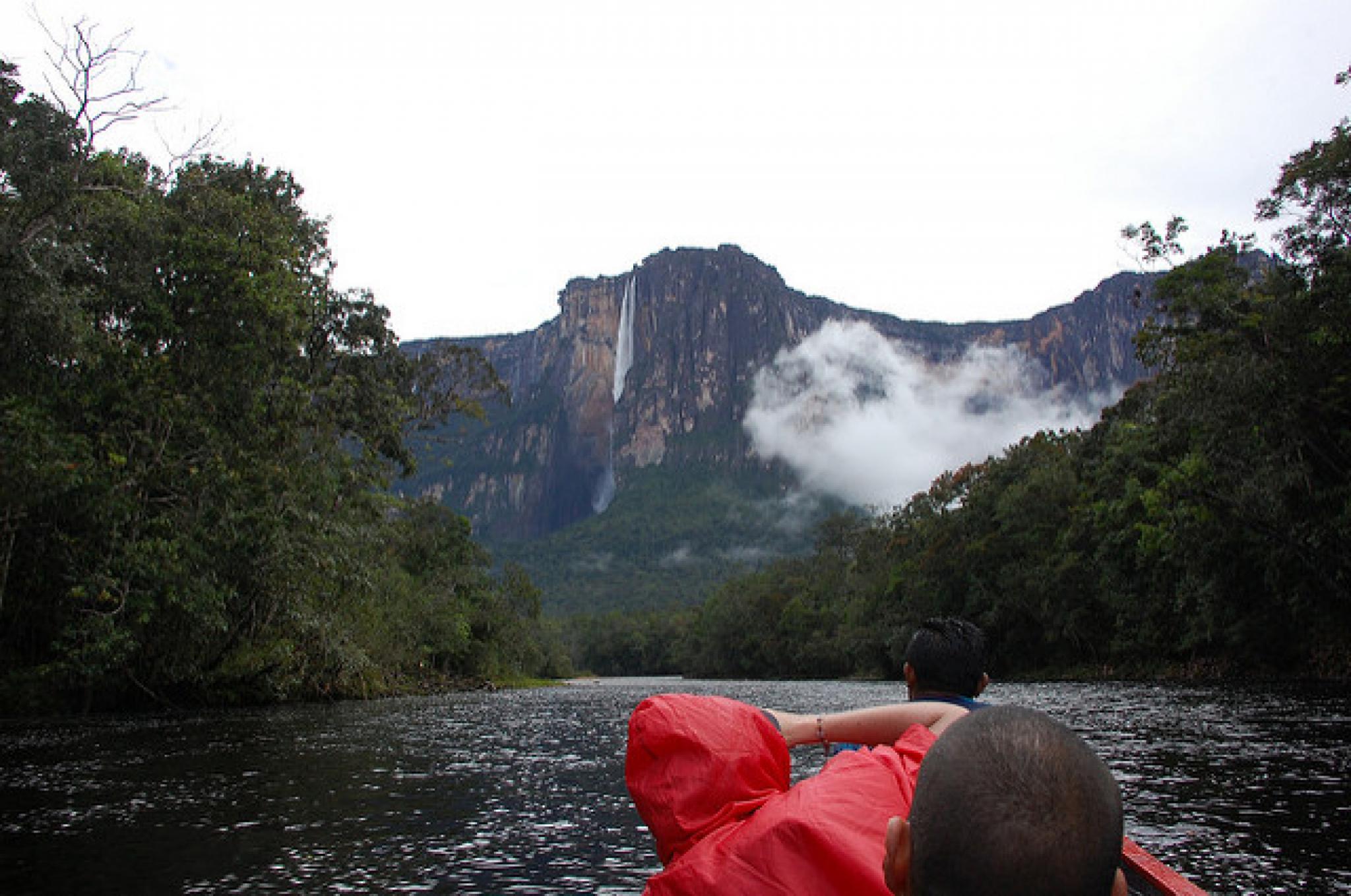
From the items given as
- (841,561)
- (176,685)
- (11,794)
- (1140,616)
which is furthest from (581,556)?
(11,794)

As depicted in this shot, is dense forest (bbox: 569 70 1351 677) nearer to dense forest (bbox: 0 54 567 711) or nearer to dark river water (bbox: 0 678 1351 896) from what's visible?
dark river water (bbox: 0 678 1351 896)

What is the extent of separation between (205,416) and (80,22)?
737 cm

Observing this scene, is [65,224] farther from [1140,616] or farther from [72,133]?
[1140,616]

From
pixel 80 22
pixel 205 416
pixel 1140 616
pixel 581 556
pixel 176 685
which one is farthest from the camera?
pixel 581 556

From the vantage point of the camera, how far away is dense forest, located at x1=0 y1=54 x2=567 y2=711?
1543 cm

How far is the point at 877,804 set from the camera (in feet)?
8.32

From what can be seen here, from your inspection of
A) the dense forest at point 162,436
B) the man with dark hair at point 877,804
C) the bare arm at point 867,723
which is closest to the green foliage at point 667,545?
the dense forest at point 162,436

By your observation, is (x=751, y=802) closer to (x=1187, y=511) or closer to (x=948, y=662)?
(x=948, y=662)

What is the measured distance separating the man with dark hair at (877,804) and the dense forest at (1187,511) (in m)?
24.6

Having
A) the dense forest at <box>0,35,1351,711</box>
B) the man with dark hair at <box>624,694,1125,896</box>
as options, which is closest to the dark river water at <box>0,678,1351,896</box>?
the man with dark hair at <box>624,694,1125,896</box>

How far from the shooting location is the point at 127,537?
1730 centimetres

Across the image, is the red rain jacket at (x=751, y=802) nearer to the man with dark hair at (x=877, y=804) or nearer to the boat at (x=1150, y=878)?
the man with dark hair at (x=877, y=804)

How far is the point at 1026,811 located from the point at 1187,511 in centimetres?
3291

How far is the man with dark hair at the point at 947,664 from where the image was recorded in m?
4.02
